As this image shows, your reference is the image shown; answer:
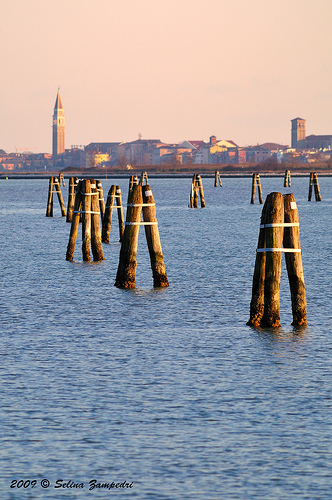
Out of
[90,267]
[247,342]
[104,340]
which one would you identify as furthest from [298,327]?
[90,267]

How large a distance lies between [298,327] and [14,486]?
8.28 m

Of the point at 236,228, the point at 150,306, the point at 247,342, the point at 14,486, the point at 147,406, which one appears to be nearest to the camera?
the point at 14,486

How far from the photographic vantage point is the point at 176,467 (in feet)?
26.3

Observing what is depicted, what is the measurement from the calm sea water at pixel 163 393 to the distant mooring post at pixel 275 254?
51 centimetres

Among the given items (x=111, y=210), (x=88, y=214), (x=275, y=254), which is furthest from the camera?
(x=111, y=210)

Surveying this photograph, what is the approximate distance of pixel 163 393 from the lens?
34.5 ft

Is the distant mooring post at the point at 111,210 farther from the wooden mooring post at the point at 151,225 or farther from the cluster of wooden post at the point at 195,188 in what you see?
the cluster of wooden post at the point at 195,188

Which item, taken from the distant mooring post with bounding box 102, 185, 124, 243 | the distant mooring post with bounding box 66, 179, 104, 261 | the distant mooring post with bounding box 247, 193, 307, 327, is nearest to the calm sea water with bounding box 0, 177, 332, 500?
the distant mooring post with bounding box 247, 193, 307, 327

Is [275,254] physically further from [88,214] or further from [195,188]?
[195,188]

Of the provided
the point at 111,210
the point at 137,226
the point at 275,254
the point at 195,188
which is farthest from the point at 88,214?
the point at 195,188

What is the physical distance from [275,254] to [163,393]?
14.8ft

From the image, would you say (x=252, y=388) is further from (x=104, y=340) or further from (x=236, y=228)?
(x=236, y=228)

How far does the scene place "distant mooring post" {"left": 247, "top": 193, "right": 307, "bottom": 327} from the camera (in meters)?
14.3

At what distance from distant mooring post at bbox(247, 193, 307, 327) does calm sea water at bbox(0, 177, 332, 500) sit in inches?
19.9
